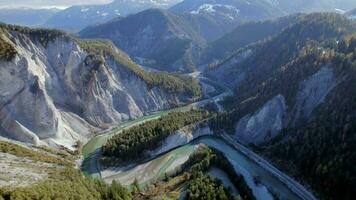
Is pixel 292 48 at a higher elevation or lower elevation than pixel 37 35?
lower

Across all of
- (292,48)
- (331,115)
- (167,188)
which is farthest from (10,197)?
(292,48)

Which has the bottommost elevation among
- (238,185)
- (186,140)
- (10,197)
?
(186,140)

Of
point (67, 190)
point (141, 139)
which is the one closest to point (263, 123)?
point (141, 139)

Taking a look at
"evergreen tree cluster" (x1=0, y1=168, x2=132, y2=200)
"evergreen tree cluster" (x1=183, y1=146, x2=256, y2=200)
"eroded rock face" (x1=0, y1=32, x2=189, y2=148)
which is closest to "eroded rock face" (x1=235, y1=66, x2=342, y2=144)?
"evergreen tree cluster" (x1=183, y1=146, x2=256, y2=200)

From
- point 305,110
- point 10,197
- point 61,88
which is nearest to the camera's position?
point 10,197

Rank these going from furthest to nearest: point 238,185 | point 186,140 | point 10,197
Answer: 1. point 186,140
2. point 238,185
3. point 10,197

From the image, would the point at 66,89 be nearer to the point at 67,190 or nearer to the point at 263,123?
the point at 263,123

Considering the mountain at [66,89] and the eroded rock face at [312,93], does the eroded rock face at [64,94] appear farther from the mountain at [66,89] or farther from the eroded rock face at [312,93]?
the eroded rock face at [312,93]

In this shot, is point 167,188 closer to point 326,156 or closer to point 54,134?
point 326,156
